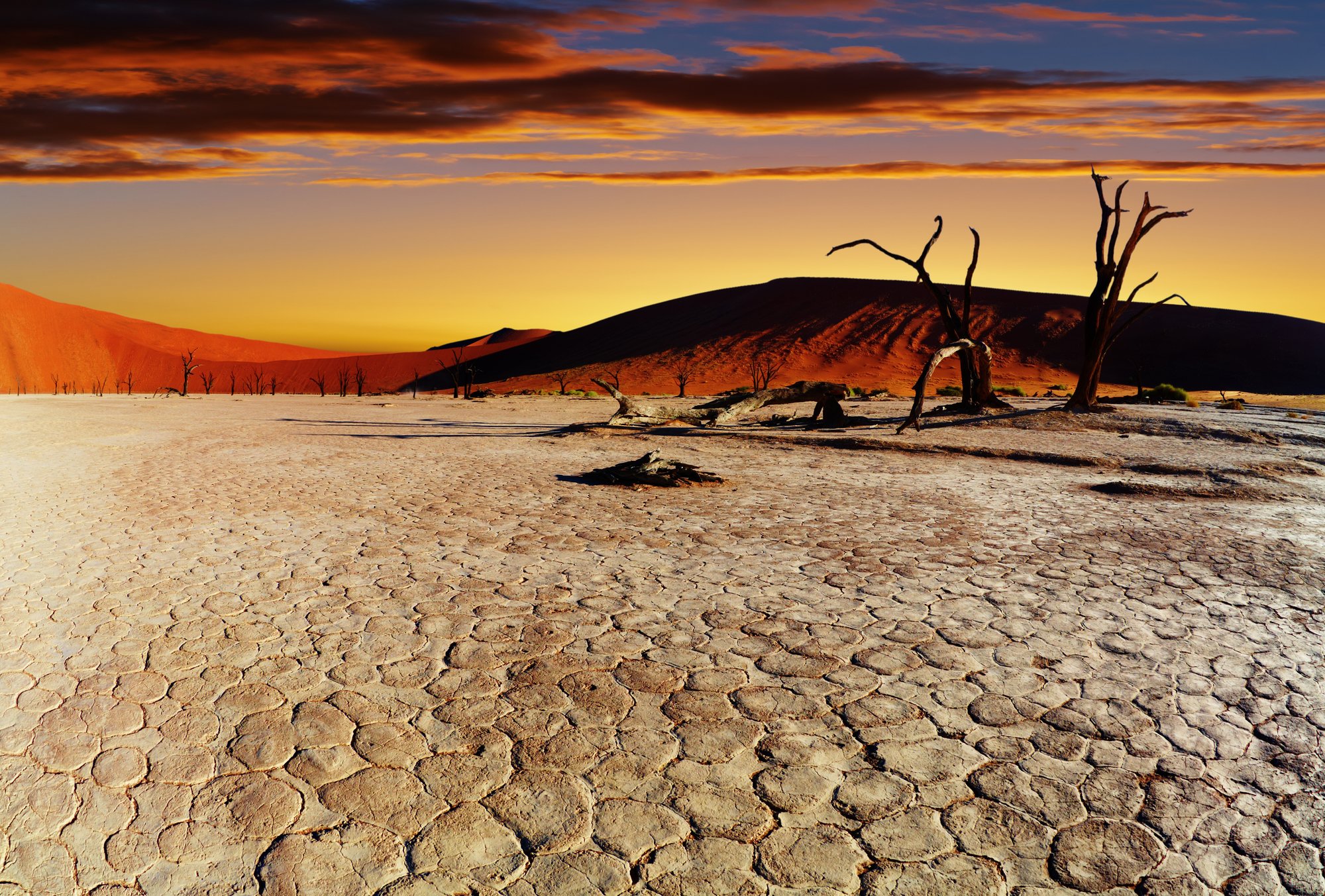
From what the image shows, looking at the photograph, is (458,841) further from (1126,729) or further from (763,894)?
(1126,729)

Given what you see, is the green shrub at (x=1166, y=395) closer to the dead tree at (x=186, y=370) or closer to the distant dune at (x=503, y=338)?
the dead tree at (x=186, y=370)

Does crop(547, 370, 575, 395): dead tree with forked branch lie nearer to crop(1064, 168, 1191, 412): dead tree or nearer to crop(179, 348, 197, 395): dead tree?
crop(179, 348, 197, 395): dead tree

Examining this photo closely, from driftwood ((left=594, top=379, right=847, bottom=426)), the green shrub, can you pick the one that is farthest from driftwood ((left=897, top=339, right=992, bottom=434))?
the green shrub

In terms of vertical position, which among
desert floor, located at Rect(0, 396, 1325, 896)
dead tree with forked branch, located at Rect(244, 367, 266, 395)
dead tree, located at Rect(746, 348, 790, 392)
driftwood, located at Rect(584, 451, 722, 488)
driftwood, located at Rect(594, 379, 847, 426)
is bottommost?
dead tree with forked branch, located at Rect(244, 367, 266, 395)

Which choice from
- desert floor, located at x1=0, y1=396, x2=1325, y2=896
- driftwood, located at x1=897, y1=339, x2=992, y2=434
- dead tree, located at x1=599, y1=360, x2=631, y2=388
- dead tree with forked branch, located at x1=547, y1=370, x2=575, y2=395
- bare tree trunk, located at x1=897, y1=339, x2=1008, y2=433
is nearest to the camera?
desert floor, located at x1=0, y1=396, x2=1325, y2=896

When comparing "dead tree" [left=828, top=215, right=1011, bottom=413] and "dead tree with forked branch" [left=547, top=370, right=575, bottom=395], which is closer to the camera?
"dead tree" [left=828, top=215, right=1011, bottom=413]

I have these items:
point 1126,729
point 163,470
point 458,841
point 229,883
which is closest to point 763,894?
point 458,841

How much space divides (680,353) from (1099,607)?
69071mm

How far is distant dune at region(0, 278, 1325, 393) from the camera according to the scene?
6384 centimetres

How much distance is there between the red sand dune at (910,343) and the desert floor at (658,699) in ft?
150

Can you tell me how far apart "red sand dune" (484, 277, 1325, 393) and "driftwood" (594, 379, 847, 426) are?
112 feet

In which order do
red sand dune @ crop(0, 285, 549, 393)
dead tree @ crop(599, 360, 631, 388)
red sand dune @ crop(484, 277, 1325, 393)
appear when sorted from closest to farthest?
red sand dune @ crop(484, 277, 1325, 393) → dead tree @ crop(599, 360, 631, 388) → red sand dune @ crop(0, 285, 549, 393)

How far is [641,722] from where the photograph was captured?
3553 millimetres

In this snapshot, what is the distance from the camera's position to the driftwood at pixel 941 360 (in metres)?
15.1
